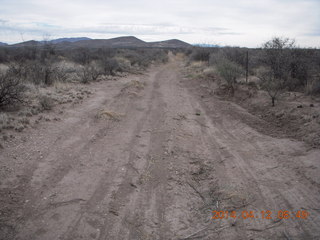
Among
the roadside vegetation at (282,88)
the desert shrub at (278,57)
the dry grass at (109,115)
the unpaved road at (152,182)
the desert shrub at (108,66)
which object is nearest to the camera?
the unpaved road at (152,182)

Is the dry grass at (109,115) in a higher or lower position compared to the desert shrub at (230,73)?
lower

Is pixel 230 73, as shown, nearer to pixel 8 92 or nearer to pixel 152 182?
pixel 152 182

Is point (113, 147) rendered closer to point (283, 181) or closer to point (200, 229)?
point (200, 229)

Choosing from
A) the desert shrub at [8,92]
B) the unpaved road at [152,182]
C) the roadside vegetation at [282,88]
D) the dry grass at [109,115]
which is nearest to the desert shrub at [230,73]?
the roadside vegetation at [282,88]

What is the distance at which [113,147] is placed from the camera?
274 inches

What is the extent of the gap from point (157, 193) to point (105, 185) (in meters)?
1.13
